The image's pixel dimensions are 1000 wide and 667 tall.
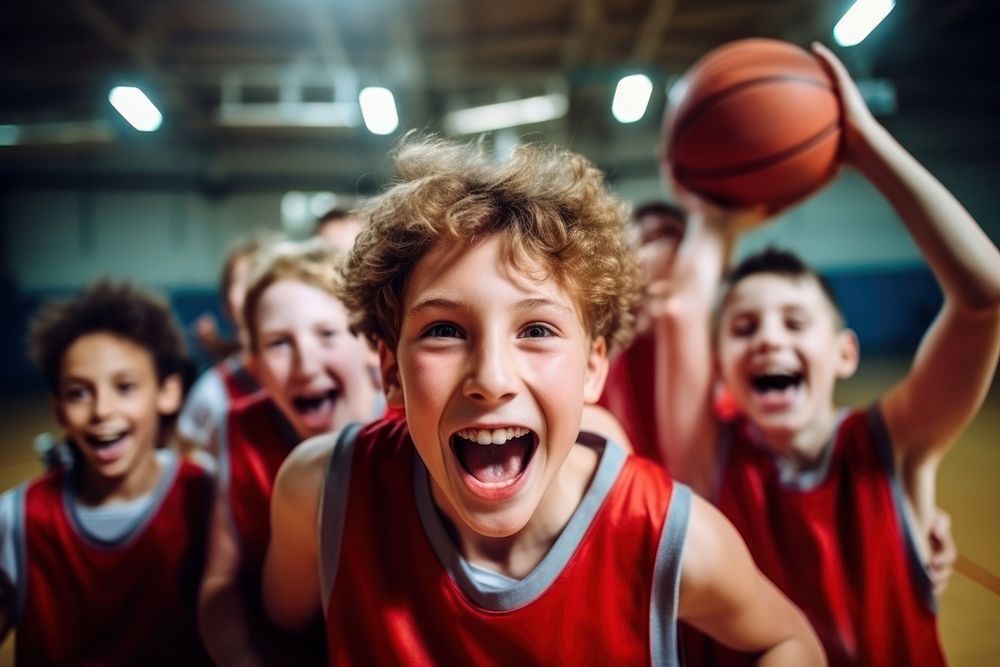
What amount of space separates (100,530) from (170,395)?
0.95ft

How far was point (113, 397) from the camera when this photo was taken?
40.2 inches

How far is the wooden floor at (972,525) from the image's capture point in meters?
1.06

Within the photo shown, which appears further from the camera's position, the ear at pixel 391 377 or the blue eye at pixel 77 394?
the blue eye at pixel 77 394

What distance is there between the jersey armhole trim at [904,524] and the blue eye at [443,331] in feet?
2.83

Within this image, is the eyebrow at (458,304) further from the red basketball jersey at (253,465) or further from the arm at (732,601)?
the red basketball jersey at (253,465)

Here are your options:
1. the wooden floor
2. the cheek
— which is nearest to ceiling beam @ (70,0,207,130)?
the wooden floor

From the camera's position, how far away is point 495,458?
69cm

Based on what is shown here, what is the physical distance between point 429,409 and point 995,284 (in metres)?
0.86

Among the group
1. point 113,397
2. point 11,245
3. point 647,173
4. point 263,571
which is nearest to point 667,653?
point 263,571

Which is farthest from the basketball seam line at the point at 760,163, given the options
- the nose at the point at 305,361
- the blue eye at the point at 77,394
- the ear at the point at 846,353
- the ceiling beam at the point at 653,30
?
the ceiling beam at the point at 653,30

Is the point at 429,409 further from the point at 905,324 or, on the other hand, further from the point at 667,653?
the point at 905,324

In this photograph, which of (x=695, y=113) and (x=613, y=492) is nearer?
(x=613, y=492)

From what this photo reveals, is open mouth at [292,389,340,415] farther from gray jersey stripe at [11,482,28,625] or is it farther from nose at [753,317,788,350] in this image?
nose at [753,317,788,350]

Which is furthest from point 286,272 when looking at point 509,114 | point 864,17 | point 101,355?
point 509,114
